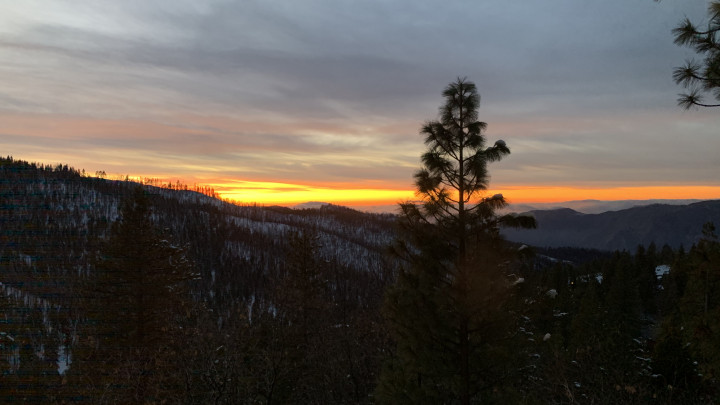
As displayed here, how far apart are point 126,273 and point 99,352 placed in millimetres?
4121

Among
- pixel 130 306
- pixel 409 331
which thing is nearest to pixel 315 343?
pixel 130 306

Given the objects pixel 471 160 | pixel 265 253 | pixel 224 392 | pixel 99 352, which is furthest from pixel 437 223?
pixel 265 253

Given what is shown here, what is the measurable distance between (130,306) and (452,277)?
18.2 metres

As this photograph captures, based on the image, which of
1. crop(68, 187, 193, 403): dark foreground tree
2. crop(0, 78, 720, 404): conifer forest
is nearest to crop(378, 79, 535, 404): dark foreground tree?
crop(0, 78, 720, 404): conifer forest

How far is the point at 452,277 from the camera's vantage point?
1062cm

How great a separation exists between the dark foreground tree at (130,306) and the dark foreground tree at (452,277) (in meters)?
13.7

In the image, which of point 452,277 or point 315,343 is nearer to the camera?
point 452,277

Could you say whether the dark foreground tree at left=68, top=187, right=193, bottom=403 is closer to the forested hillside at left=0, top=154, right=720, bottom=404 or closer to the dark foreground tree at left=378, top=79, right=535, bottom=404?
the forested hillside at left=0, top=154, right=720, bottom=404

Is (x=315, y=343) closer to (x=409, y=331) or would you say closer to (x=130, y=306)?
(x=130, y=306)

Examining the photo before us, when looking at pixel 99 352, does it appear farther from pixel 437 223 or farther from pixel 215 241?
pixel 215 241

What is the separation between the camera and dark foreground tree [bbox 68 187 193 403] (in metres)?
19.6

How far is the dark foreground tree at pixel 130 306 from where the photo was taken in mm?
19609

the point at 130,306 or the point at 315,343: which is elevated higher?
the point at 130,306

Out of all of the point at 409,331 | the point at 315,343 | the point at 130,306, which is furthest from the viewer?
the point at 315,343
